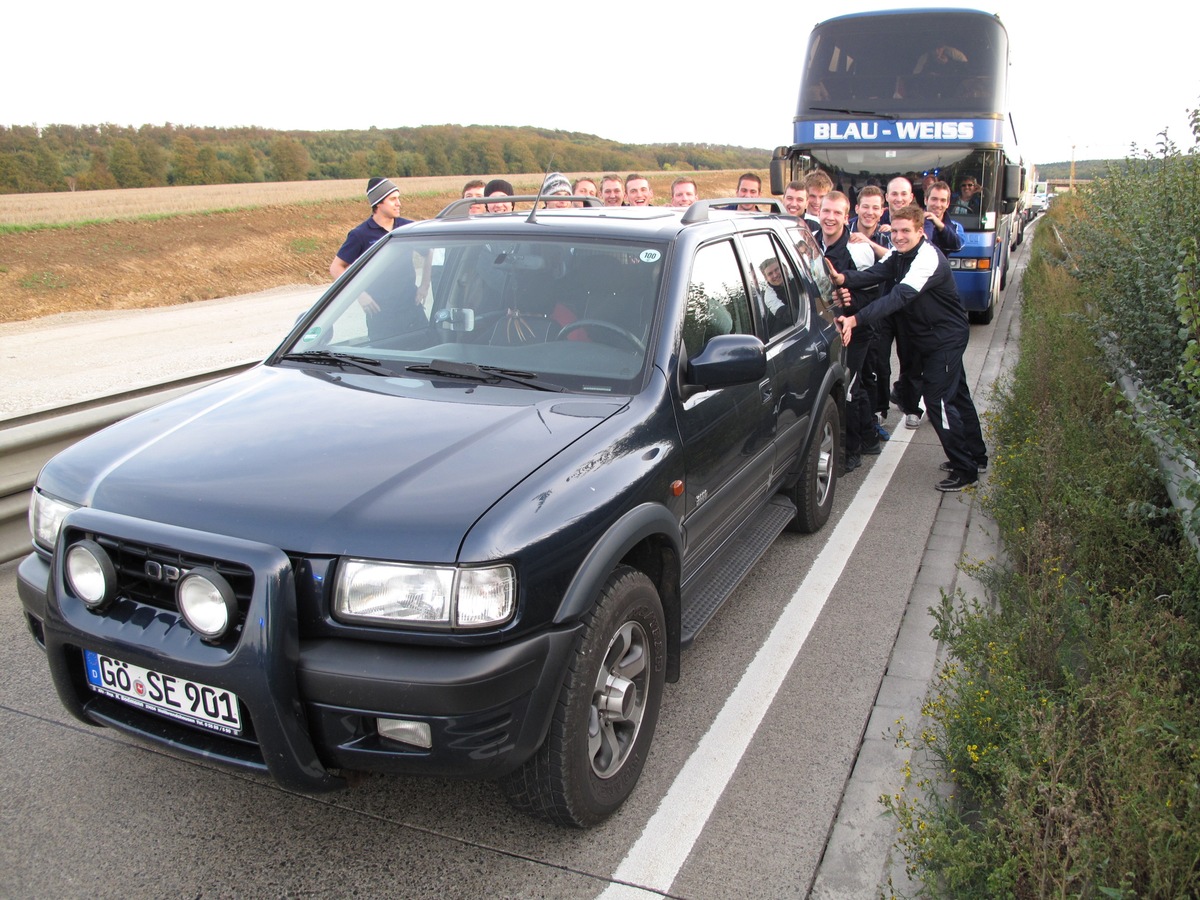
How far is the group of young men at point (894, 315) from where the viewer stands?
6734mm

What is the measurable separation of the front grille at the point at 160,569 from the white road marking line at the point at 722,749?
137cm

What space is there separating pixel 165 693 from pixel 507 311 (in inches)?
75.2

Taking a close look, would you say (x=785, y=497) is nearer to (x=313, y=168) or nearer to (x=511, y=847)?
(x=511, y=847)

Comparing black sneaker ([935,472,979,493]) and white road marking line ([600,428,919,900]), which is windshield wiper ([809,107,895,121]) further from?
white road marking line ([600,428,919,900])

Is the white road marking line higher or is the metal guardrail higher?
the metal guardrail

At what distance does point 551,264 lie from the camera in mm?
3994

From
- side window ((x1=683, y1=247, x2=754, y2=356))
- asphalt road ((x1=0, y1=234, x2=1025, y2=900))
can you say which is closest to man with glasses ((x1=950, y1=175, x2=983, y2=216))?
→ side window ((x1=683, y1=247, x2=754, y2=356))

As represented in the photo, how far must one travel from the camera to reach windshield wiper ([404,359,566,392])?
3.58 metres

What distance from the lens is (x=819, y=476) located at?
5.89 m

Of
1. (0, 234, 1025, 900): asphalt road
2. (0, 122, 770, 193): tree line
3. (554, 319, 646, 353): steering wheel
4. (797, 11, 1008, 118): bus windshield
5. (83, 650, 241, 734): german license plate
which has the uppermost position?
(0, 122, 770, 193): tree line

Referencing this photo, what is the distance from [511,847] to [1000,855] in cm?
144

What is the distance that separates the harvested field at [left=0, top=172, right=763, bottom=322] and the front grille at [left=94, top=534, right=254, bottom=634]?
2169 cm

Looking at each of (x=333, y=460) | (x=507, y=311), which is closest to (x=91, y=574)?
(x=333, y=460)

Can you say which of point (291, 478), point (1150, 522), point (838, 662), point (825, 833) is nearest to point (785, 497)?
point (838, 662)
